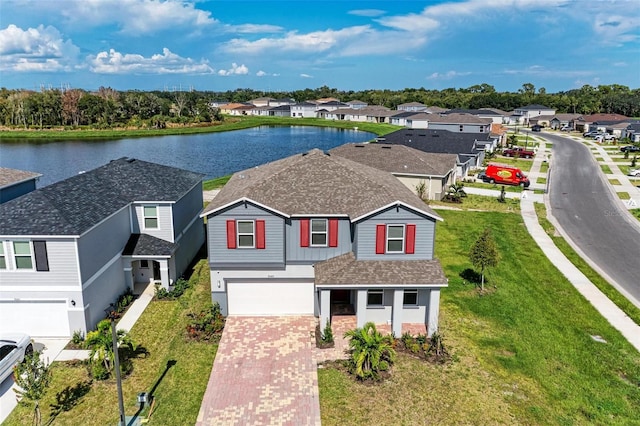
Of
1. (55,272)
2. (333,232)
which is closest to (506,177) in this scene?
(333,232)

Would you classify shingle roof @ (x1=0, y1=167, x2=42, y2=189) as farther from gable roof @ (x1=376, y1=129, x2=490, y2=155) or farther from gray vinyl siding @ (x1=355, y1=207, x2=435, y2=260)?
gable roof @ (x1=376, y1=129, x2=490, y2=155)

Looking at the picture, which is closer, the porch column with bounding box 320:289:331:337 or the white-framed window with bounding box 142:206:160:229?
the porch column with bounding box 320:289:331:337

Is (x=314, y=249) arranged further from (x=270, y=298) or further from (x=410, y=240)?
(x=410, y=240)

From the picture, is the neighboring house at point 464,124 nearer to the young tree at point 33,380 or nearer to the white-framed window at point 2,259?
the white-framed window at point 2,259

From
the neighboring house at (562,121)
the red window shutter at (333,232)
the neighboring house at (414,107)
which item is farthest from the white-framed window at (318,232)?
the neighboring house at (414,107)

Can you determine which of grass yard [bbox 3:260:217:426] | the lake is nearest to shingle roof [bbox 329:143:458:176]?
the lake

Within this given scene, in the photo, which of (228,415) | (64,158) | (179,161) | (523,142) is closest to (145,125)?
(64,158)
